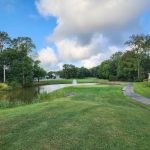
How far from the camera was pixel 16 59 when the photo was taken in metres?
54.6

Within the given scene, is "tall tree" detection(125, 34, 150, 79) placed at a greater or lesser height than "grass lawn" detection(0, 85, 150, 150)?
greater

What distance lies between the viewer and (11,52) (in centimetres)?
5331

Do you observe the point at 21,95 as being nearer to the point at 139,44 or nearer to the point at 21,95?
the point at 21,95

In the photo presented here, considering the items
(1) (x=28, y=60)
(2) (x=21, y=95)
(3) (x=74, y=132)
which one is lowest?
(2) (x=21, y=95)

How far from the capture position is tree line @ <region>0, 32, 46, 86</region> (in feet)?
176

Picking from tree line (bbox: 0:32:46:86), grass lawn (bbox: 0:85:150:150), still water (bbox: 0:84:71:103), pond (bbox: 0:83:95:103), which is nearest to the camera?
grass lawn (bbox: 0:85:150:150)

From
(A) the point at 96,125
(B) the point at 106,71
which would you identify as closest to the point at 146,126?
(A) the point at 96,125

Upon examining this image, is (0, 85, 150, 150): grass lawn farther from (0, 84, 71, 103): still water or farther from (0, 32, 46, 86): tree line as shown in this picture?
(0, 32, 46, 86): tree line

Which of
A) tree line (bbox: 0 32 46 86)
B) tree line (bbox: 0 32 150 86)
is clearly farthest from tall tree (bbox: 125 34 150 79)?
tree line (bbox: 0 32 46 86)

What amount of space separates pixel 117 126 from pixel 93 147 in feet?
6.99

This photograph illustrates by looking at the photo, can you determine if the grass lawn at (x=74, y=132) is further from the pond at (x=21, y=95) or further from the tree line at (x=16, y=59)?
the tree line at (x=16, y=59)

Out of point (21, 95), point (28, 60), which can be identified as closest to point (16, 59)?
point (28, 60)

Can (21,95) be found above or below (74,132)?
below

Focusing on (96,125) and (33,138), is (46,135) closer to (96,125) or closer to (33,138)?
(33,138)
